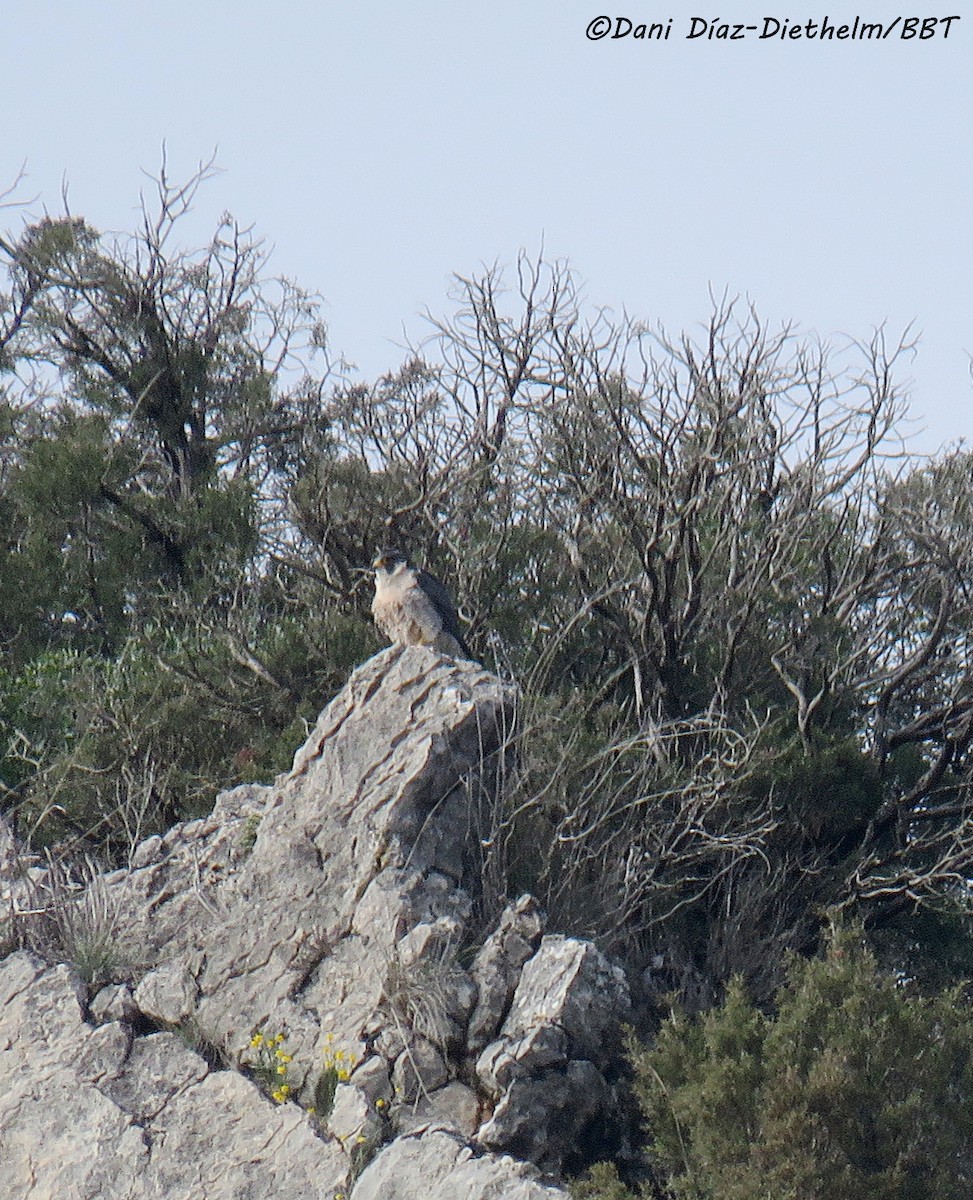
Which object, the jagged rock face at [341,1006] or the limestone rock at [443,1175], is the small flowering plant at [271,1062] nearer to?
the jagged rock face at [341,1006]

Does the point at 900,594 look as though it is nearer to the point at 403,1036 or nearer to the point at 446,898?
the point at 446,898

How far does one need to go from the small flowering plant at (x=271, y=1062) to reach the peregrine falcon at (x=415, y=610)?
239cm

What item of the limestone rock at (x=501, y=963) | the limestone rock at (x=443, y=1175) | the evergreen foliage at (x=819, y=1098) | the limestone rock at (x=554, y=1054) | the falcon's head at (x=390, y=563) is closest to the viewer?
the evergreen foliage at (x=819, y=1098)

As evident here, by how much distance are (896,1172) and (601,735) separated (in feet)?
11.2

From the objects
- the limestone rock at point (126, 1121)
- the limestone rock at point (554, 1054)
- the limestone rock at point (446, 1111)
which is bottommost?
the limestone rock at point (126, 1121)

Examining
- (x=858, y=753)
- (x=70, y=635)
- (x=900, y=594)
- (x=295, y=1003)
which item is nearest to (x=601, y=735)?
(x=858, y=753)

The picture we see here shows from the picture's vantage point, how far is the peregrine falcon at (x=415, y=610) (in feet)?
27.9

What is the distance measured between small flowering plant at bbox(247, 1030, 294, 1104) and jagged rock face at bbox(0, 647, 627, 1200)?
0.15 feet

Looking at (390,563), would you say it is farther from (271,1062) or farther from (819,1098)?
(819,1098)

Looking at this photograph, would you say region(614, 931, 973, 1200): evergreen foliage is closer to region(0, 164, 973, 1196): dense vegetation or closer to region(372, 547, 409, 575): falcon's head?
region(0, 164, 973, 1196): dense vegetation

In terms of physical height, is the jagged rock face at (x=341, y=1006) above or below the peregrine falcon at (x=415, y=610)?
below

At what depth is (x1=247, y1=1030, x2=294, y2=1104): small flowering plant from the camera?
6.64 m

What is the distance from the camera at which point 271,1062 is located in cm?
679

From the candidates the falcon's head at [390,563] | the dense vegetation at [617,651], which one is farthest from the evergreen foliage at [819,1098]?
the falcon's head at [390,563]
